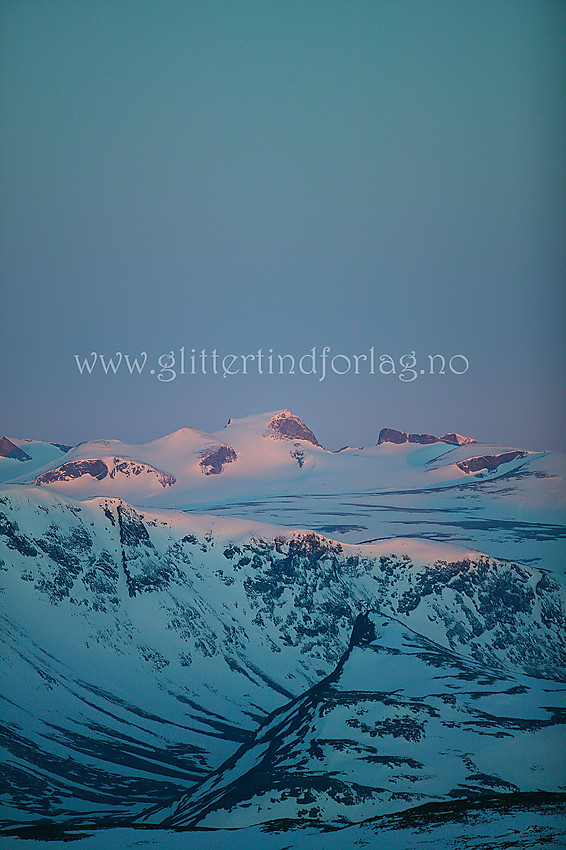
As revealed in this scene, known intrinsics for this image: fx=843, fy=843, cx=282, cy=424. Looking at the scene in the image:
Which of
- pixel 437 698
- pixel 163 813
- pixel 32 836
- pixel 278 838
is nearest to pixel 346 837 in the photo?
pixel 278 838

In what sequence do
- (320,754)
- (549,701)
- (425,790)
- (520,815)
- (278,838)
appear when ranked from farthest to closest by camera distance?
(549,701), (320,754), (425,790), (278,838), (520,815)

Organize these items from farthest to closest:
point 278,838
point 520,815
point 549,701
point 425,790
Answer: point 549,701
point 425,790
point 278,838
point 520,815

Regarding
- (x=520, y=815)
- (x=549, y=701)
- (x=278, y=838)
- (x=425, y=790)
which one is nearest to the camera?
(x=520, y=815)

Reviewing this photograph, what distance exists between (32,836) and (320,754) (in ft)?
185

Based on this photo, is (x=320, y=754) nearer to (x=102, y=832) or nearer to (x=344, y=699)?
(x=344, y=699)

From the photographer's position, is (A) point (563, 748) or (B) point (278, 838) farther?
(A) point (563, 748)

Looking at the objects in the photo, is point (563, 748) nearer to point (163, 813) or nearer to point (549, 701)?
point (549, 701)

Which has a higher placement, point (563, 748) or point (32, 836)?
point (563, 748)

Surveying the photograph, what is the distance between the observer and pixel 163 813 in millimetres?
199125

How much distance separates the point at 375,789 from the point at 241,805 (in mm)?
24637

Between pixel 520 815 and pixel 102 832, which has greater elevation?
pixel 520 815

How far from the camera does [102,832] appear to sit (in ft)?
498

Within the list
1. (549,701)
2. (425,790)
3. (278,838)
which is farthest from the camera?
(549,701)

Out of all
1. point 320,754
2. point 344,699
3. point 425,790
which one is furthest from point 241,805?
point 344,699
